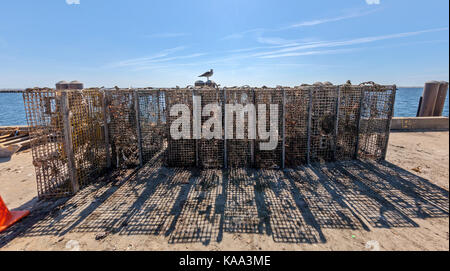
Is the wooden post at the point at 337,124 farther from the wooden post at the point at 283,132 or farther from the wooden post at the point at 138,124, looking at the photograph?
the wooden post at the point at 138,124

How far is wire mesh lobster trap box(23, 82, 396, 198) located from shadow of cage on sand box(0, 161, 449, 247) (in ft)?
2.50

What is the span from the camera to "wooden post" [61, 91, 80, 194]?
4512 millimetres

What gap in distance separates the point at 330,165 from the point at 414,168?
2.24 metres

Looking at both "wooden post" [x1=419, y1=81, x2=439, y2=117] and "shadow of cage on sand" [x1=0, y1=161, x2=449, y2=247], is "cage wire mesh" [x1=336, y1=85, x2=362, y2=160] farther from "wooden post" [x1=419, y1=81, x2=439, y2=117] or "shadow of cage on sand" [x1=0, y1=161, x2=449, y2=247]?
"wooden post" [x1=419, y1=81, x2=439, y2=117]

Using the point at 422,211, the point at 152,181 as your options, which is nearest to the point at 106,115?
the point at 152,181

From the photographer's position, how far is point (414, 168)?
6012mm

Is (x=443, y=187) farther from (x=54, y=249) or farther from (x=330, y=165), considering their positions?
(x=54, y=249)

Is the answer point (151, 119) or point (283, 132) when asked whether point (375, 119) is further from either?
point (151, 119)

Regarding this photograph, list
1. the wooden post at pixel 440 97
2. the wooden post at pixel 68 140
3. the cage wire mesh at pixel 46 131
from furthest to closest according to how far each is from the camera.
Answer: the wooden post at pixel 440 97, the wooden post at pixel 68 140, the cage wire mesh at pixel 46 131

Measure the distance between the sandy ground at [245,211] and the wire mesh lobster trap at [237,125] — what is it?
65 centimetres

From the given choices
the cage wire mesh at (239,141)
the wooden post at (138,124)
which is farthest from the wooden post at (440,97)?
the wooden post at (138,124)

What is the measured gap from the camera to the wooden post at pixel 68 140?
4.51m

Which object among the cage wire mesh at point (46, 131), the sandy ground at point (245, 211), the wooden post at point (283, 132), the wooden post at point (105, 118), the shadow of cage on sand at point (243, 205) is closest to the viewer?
the sandy ground at point (245, 211)

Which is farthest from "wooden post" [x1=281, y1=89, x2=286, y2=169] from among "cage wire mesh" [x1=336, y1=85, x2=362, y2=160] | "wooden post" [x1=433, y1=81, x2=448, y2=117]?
"wooden post" [x1=433, y1=81, x2=448, y2=117]
